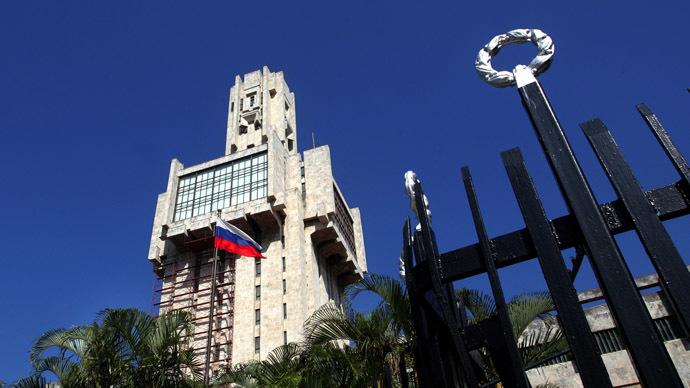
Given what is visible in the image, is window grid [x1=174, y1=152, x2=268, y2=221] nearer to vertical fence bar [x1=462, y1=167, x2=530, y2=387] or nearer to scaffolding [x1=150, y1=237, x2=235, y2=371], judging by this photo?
scaffolding [x1=150, y1=237, x2=235, y2=371]

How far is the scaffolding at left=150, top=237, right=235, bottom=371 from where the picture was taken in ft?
107

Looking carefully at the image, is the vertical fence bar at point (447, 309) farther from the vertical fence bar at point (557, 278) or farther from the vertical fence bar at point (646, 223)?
the vertical fence bar at point (646, 223)

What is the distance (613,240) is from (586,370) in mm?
715

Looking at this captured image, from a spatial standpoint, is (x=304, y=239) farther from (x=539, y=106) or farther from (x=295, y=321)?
(x=539, y=106)

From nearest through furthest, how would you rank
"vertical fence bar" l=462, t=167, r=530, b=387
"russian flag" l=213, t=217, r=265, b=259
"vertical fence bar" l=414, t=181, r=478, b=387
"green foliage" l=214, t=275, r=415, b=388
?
"vertical fence bar" l=462, t=167, r=530, b=387, "vertical fence bar" l=414, t=181, r=478, b=387, "green foliage" l=214, t=275, r=415, b=388, "russian flag" l=213, t=217, r=265, b=259

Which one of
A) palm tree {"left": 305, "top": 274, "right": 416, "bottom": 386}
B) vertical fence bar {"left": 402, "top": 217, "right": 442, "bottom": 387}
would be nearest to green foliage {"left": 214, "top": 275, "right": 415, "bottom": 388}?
palm tree {"left": 305, "top": 274, "right": 416, "bottom": 386}

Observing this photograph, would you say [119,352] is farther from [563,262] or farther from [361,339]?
[563,262]

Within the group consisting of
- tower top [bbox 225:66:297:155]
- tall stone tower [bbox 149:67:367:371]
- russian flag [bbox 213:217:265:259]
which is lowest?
russian flag [bbox 213:217:265:259]

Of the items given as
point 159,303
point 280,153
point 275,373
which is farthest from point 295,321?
point 275,373

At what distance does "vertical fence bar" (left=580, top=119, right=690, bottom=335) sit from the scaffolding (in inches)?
1229

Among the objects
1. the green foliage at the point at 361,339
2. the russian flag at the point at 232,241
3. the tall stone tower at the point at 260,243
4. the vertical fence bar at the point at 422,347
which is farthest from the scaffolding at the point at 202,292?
the vertical fence bar at the point at 422,347

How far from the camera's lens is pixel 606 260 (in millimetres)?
2689

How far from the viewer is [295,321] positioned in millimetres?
31562

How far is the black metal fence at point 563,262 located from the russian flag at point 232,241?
18.0 meters
